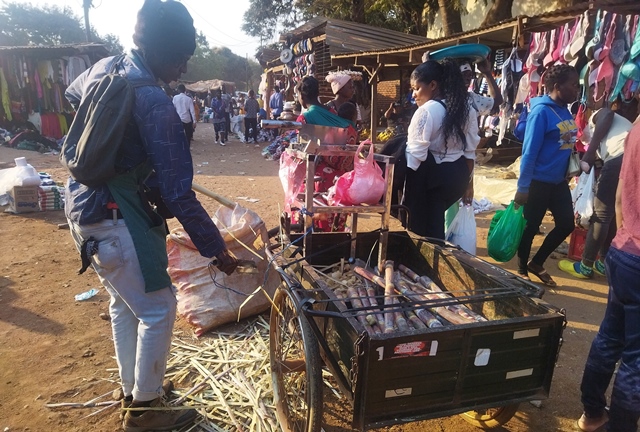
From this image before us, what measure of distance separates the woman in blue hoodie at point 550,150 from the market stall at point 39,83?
1367 cm

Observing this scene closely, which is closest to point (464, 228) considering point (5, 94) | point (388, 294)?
point (388, 294)

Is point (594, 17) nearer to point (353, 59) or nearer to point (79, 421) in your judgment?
point (79, 421)

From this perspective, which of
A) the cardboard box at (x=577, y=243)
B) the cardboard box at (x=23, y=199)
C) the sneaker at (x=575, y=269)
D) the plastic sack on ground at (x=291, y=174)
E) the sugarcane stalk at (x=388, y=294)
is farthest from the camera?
the cardboard box at (x=23, y=199)

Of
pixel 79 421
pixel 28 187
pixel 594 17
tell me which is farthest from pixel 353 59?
pixel 79 421

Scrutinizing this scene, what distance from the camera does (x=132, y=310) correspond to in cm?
214

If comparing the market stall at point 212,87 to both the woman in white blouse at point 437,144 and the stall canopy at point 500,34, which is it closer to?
the stall canopy at point 500,34

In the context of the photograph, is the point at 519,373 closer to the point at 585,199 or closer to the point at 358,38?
the point at 585,199

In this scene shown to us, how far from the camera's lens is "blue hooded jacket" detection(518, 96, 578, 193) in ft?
12.5

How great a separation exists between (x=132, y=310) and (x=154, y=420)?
2.18ft

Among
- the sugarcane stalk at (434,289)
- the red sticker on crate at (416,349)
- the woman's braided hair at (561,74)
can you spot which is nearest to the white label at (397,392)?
the red sticker on crate at (416,349)

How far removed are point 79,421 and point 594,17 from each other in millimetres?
6432

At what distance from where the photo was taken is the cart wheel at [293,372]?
1885 mm

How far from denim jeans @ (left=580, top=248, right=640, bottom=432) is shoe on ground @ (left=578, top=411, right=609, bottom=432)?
18cm

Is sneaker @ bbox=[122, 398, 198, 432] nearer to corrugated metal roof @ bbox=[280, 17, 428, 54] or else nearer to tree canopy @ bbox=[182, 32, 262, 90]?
corrugated metal roof @ bbox=[280, 17, 428, 54]
